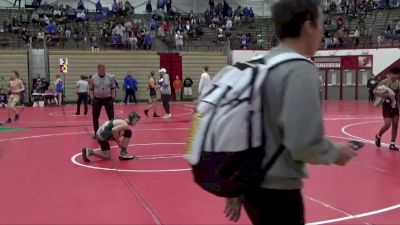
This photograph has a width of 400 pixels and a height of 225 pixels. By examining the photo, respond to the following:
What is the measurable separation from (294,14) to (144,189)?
5094 millimetres

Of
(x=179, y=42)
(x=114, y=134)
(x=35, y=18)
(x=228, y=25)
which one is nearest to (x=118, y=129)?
(x=114, y=134)

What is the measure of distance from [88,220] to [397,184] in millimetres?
4449

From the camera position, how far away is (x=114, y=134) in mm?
8891

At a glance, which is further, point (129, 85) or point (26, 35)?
point (26, 35)

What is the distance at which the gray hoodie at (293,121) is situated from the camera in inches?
82.0

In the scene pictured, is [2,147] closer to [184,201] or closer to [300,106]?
[184,201]

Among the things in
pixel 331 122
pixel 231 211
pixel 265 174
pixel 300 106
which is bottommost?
pixel 331 122

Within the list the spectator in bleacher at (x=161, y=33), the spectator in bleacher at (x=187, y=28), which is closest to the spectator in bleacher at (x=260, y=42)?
the spectator in bleacher at (x=187, y=28)

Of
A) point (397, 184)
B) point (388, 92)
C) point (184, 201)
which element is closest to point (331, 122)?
point (388, 92)

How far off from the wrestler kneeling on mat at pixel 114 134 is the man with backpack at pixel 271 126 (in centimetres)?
665

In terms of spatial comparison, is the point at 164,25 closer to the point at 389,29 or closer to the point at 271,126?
the point at 389,29

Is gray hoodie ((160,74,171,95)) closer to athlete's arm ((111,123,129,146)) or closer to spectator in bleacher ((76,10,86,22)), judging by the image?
athlete's arm ((111,123,129,146))

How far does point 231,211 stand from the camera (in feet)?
8.70

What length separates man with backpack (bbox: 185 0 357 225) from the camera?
2102 millimetres
